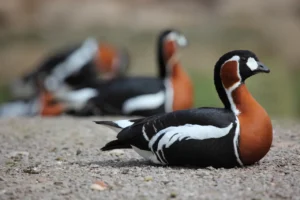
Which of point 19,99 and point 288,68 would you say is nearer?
point 19,99

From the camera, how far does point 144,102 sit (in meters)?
9.27

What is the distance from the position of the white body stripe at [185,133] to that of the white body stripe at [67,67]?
22.1 feet

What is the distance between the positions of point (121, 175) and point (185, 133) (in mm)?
552

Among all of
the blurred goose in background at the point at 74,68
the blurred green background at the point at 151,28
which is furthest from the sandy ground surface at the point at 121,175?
the blurred green background at the point at 151,28

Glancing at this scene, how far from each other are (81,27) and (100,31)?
1.50ft

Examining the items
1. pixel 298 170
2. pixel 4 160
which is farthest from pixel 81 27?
pixel 298 170

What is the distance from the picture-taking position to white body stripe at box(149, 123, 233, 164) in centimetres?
523

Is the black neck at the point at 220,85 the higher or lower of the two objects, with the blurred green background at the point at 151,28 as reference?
lower

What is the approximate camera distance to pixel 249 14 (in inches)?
679

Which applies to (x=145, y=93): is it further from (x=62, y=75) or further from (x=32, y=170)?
(x=32, y=170)

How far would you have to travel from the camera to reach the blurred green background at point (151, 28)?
52.2 ft

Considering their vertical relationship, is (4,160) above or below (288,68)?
below

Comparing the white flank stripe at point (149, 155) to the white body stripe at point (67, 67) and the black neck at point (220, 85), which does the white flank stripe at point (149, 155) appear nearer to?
the black neck at point (220, 85)

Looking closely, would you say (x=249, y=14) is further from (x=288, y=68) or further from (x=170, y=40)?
(x=170, y=40)
